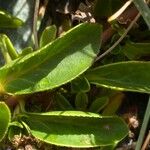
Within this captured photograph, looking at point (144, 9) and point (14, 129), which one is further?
point (14, 129)

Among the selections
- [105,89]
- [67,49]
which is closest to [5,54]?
[67,49]

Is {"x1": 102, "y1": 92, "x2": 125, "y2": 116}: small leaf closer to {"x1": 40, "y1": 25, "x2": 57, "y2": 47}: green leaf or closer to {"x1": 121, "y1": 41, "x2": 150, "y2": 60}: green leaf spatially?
{"x1": 121, "y1": 41, "x2": 150, "y2": 60}: green leaf

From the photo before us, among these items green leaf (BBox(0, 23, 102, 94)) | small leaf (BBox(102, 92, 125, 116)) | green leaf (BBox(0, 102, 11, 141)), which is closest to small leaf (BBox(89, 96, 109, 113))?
small leaf (BBox(102, 92, 125, 116))

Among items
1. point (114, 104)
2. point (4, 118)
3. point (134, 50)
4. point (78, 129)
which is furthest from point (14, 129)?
point (134, 50)

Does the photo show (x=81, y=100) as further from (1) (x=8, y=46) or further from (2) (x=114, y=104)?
(1) (x=8, y=46)


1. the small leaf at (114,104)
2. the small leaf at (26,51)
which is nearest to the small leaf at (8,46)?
the small leaf at (26,51)

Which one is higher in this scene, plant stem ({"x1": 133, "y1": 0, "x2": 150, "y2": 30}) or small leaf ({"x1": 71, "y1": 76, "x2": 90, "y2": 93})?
plant stem ({"x1": 133, "y1": 0, "x2": 150, "y2": 30})
